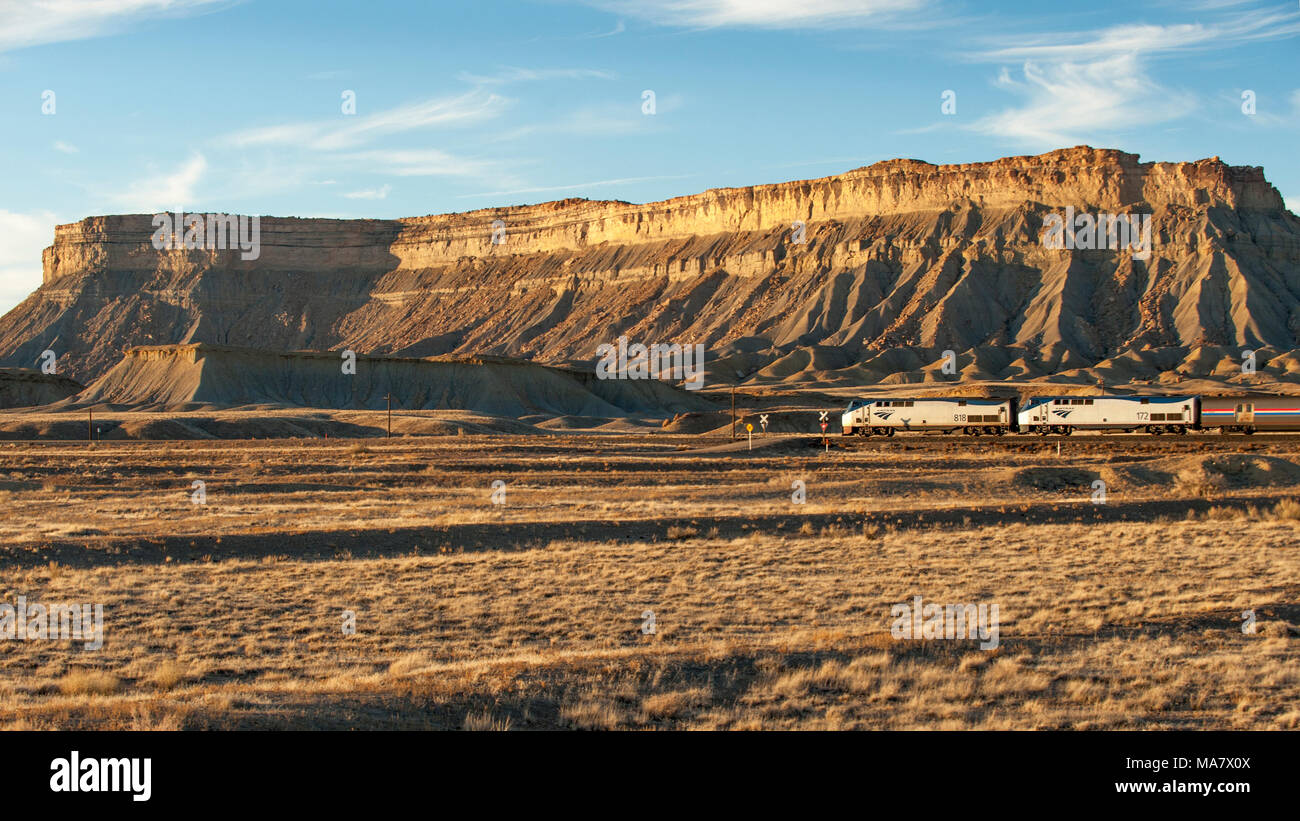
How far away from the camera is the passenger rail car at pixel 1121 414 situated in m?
54.0

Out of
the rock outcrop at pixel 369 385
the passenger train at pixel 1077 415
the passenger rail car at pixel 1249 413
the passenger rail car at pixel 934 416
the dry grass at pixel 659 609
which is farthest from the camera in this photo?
the rock outcrop at pixel 369 385

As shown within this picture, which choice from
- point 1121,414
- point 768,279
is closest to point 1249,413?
point 1121,414

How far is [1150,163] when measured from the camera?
135250mm

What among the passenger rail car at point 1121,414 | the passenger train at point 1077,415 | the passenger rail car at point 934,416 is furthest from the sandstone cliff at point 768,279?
the passenger rail car at point 1121,414

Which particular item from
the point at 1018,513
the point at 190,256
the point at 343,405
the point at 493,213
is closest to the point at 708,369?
the point at 343,405

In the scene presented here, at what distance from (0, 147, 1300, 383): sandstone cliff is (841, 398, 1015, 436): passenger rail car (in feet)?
172

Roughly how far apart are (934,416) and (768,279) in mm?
89631

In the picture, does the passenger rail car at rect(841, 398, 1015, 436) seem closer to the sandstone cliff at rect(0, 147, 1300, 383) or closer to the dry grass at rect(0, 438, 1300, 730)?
the dry grass at rect(0, 438, 1300, 730)

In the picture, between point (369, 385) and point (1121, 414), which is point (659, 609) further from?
point (369, 385)

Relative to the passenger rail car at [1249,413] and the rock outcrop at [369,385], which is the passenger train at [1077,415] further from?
the rock outcrop at [369,385]

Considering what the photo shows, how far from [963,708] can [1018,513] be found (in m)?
18.6

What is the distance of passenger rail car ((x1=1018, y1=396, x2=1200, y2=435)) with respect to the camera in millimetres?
54000

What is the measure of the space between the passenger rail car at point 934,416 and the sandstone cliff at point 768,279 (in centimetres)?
5231
